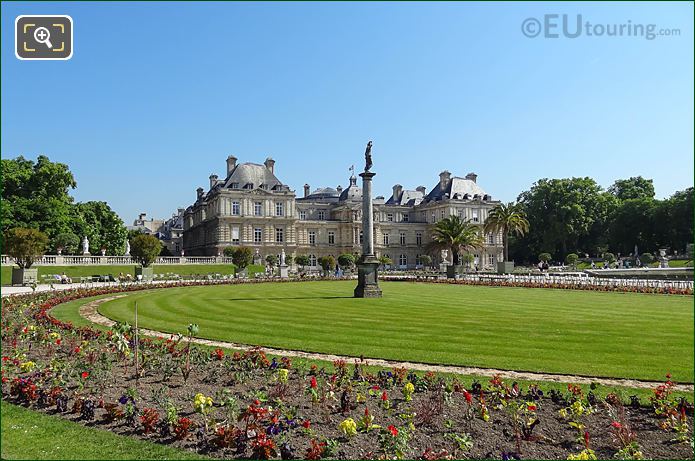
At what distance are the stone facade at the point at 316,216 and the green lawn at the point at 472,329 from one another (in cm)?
5705

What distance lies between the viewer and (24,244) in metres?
38.8

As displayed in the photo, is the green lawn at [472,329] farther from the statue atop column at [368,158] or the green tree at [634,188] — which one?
the green tree at [634,188]

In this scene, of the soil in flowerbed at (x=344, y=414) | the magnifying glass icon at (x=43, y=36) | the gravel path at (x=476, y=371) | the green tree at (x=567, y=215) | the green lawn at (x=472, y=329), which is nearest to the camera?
the magnifying glass icon at (x=43, y=36)

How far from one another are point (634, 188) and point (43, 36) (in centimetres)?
10527

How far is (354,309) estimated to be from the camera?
22219mm

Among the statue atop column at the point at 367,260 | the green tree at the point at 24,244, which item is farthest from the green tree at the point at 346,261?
the statue atop column at the point at 367,260

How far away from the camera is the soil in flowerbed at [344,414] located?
23.0 feet

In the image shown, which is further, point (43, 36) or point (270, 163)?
point (270, 163)

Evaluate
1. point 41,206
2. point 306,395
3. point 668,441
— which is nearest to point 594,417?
point 668,441

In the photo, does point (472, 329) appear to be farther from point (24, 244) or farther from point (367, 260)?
point (24, 244)

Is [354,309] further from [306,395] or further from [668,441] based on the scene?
Answer: [668,441]

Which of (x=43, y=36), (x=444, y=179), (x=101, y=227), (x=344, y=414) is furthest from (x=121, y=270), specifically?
(x=444, y=179)

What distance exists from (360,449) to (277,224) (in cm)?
7887

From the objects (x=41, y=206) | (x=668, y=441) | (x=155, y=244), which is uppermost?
(x=41, y=206)
